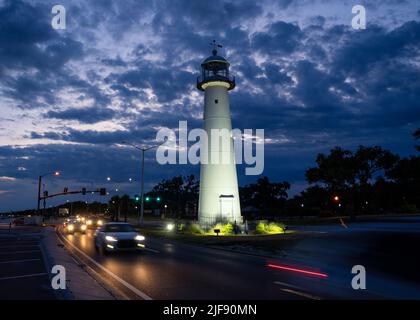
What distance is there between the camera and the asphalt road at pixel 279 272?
32.9 feet

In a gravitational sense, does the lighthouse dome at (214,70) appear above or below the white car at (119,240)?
above

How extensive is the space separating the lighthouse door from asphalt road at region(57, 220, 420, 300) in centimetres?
1769

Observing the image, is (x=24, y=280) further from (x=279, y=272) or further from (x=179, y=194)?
(x=179, y=194)

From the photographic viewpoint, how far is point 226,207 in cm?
3766

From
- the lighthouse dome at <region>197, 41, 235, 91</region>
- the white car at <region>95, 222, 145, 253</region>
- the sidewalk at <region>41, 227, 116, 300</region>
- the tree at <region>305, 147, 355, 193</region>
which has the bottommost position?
the sidewalk at <region>41, 227, 116, 300</region>

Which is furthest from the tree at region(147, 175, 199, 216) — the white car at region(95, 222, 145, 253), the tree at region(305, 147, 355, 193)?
the white car at region(95, 222, 145, 253)

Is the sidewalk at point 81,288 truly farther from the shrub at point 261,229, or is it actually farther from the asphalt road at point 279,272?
the shrub at point 261,229

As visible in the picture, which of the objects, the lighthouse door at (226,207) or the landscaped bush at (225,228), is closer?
the landscaped bush at (225,228)

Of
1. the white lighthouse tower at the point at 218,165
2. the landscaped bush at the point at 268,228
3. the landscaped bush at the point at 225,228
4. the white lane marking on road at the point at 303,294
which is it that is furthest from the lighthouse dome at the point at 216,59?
the white lane marking on road at the point at 303,294

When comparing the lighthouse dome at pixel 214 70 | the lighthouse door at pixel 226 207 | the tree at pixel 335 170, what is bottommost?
the lighthouse door at pixel 226 207

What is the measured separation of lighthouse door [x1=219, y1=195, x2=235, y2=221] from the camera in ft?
123

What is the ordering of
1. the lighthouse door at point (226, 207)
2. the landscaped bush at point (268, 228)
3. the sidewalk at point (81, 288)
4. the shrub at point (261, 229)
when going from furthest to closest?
the lighthouse door at point (226, 207), the landscaped bush at point (268, 228), the shrub at point (261, 229), the sidewalk at point (81, 288)

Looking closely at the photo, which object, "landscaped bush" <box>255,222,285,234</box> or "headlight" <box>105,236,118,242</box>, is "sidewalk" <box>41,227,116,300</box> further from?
"landscaped bush" <box>255,222,285,234</box>
